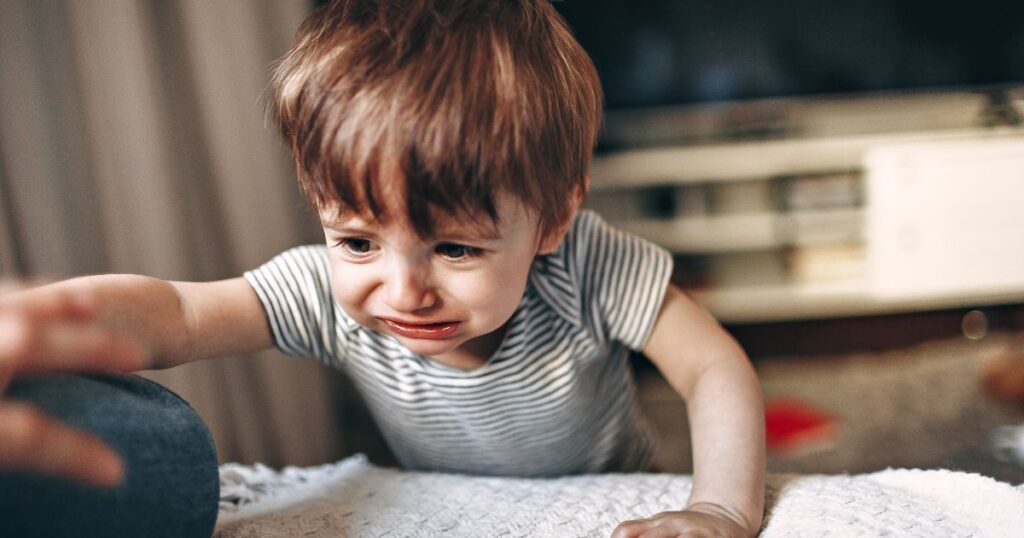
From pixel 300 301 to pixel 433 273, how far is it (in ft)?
0.67

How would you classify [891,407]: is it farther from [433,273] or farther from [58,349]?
[58,349]

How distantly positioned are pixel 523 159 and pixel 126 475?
29cm

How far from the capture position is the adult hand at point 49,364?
365mm

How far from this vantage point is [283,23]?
3.59 feet

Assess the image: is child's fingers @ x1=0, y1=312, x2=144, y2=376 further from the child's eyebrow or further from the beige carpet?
the beige carpet

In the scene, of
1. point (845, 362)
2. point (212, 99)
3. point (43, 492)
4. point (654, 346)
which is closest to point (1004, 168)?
point (845, 362)

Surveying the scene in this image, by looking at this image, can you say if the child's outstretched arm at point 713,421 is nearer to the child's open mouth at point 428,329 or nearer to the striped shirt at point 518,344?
the striped shirt at point 518,344

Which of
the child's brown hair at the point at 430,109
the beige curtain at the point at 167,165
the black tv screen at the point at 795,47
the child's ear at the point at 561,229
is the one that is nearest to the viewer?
the child's brown hair at the point at 430,109

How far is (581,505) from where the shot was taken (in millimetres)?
572

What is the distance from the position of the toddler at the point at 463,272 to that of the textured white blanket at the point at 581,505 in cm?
4

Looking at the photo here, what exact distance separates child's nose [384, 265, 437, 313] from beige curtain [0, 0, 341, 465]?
1.55ft

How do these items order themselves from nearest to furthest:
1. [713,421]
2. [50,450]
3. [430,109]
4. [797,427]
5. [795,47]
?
[50,450] → [430,109] → [713,421] → [797,427] → [795,47]

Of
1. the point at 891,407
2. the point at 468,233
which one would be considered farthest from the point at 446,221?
the point at 891,407

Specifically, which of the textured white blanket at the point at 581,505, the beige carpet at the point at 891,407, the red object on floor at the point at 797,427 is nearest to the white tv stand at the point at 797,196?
the beige carpet at the point at 891,407
